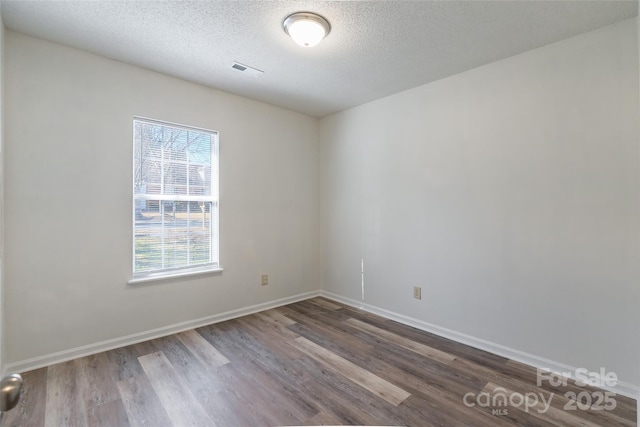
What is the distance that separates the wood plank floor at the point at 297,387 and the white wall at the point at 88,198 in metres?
0.37

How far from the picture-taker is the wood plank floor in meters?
1.80

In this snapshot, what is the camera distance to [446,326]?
2.94 meters

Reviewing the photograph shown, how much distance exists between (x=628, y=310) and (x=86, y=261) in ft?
13.5

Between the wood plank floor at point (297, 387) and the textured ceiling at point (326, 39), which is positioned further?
the textured ceiling at point (326, 39)

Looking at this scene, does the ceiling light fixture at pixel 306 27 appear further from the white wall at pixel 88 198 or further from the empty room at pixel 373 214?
the white wall at pixel 88 198

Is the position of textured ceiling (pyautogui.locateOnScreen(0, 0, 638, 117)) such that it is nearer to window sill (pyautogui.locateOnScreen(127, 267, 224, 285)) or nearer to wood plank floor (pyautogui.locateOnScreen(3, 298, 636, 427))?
window sill (pyautogui.locateOnScreen(127, 267, 224, 285))

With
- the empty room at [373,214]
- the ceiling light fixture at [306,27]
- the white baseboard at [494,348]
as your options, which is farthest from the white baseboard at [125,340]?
the ceiling light fixture at [306,27]

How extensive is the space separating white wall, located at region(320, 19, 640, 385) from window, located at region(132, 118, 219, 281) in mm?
1875

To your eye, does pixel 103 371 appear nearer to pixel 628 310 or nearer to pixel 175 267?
pixel 175 267

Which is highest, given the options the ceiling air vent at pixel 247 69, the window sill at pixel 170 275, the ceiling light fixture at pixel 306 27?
the ceiling air vent at pixel 247 69

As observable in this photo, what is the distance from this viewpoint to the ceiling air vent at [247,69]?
2.72 m

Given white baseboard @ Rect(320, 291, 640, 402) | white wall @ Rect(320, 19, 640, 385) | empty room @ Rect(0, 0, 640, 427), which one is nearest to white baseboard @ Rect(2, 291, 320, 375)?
empty room @ Rect(0, 0, 640, 427)

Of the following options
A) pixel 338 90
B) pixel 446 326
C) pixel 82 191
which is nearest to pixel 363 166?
pixel 338 90

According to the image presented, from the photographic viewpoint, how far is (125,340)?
2.71m
